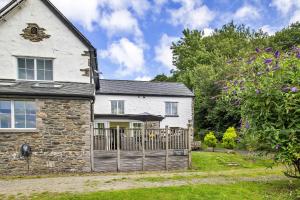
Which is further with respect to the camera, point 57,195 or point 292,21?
point 292,21

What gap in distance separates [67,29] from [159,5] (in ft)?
31.2

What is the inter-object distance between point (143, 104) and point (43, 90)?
13.7 metres

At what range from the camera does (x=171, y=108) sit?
27031 mm

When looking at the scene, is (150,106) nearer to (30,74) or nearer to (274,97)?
(30,74)

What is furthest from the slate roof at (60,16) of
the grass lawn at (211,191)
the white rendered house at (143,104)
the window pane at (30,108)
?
the white rendered house at (143,104)

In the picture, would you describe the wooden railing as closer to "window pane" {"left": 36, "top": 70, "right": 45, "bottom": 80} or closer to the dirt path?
the dirt path

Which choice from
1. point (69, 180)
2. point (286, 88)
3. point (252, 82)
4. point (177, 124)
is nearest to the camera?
point (286, 88)

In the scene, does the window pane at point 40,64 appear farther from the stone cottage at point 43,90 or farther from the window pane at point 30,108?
the window pane at point 30,108

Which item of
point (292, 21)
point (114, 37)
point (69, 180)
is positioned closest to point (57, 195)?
point (69, 180)

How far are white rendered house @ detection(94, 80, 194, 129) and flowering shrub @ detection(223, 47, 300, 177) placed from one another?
14.5 meters

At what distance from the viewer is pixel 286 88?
301 inches

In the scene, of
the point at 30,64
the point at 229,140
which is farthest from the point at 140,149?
the point at 229,140

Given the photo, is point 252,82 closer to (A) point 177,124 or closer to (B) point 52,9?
(B) point 52,9

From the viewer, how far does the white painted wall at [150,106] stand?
24.6 metres
